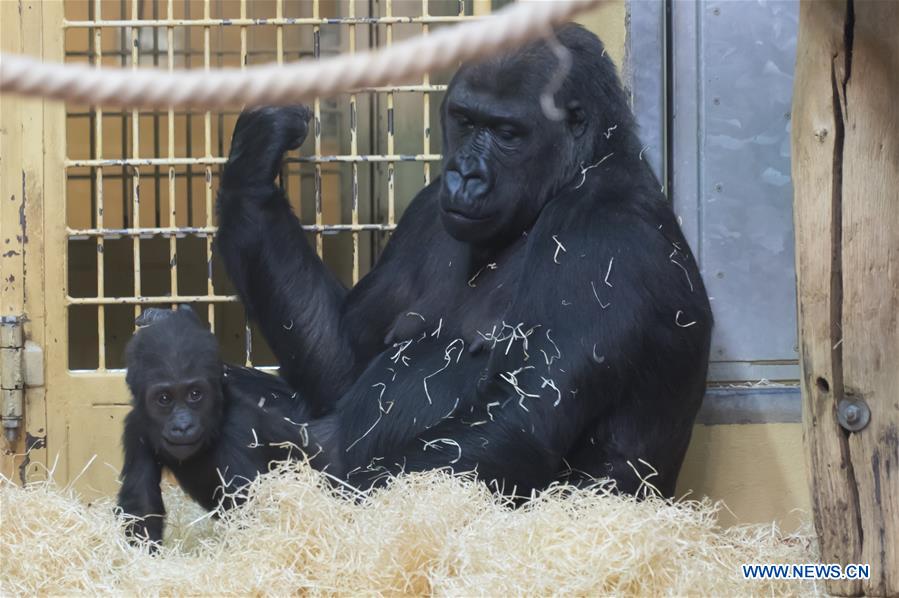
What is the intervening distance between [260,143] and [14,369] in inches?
40.0

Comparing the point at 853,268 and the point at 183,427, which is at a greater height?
the point at 853,268

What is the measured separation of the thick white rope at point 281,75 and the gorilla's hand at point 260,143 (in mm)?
2153

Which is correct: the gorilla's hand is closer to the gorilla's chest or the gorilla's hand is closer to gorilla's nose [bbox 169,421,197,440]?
the gorilla's chest

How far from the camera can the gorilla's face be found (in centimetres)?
305

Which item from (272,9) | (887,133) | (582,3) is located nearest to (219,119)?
(272,9)

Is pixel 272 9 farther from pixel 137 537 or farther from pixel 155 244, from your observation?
pixel 137 537

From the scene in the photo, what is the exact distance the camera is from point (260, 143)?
3553 millimetres

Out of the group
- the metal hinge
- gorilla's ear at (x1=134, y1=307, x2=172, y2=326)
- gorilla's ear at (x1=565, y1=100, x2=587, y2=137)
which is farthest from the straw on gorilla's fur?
gorilla's ear at (x1=565, y1=100, x2=587, y2=137)

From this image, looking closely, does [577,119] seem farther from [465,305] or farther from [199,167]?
[199,167]

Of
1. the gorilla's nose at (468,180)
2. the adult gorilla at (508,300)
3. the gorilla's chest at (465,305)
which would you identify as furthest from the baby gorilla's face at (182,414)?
the gorilla's nose at (468,180)

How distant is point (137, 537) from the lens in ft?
9.10

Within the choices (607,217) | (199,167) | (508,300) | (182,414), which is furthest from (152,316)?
(199,167)

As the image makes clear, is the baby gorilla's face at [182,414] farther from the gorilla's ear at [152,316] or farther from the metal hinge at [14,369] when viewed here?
the metal hinge at [14,369]

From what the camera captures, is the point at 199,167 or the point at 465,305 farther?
the point at 199,167
